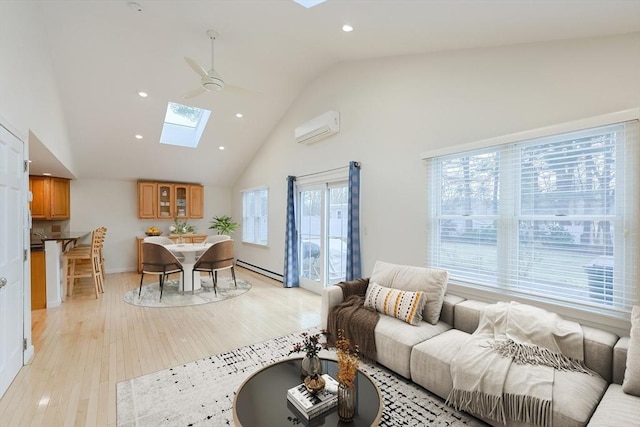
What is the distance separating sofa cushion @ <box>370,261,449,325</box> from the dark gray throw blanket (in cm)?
31

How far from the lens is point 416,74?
11.4 feet

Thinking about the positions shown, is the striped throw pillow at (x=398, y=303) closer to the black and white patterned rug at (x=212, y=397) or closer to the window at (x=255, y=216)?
the black and white patterned rug at (x=212, y=397)

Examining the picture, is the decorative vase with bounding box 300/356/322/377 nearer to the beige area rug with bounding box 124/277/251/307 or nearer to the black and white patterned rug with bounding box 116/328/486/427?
the black and white patterned rug with bounding box 116/328/486/427

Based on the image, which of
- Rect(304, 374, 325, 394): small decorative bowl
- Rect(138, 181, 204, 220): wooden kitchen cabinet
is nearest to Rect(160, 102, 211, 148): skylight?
Rect(138, 181, 204, 220): wooden kitchen cabinet

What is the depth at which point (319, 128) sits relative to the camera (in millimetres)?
4652

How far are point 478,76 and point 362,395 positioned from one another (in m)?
3.01

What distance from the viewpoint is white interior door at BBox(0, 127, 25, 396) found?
7.54 feet

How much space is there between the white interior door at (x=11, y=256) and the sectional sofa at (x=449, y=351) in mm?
2677

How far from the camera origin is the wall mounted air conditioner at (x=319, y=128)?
4523mm

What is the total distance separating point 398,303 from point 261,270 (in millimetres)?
4402

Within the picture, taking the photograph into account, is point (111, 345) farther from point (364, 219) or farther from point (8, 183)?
point (364, 219)

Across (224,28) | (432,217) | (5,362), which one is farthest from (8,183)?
(432,217)

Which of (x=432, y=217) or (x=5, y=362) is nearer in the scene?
(x=5, y=362)

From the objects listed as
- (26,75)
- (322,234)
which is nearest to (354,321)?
(322,234)
